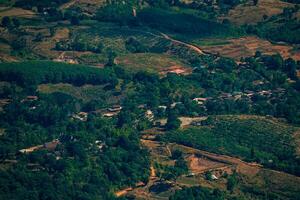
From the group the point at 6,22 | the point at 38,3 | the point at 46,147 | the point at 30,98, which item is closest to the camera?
the point at 46,147

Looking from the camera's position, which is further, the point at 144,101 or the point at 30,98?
the point at 144,101

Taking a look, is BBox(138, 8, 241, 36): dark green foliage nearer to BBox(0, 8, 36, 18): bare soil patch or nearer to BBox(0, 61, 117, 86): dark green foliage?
BBox(0, 8, 36, 18): bare soil patch

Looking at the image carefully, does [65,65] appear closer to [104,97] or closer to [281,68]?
[104,97]

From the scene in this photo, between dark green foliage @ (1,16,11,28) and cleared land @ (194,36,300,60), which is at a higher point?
dark green foliage @ (1,16,11,28)

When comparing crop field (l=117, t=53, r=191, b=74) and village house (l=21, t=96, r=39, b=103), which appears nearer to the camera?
village house (l=21, t=96, r=39, b=103)

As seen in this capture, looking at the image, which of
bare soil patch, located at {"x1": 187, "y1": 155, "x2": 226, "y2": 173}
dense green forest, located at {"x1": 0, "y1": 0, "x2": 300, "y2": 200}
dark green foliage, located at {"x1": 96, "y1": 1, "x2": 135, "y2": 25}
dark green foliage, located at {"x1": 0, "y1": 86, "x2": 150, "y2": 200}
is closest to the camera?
dark green foliage, located at {"x1": 0, "y1": 86, "x2": 150, "y2": 200}

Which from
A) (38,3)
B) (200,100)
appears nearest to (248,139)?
(200,100)

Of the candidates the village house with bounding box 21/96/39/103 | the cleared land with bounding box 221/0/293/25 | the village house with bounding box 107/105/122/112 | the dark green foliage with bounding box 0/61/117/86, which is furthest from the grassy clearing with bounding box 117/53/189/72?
the village house with bounding box 21/96/39/103

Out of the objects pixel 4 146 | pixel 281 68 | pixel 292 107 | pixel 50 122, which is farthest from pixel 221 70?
pixel 4 146

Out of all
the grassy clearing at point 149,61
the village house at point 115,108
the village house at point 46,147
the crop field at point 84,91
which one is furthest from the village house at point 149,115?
the grassy clearing at point 149,61

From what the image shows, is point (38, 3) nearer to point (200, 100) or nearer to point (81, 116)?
point (81, 116)

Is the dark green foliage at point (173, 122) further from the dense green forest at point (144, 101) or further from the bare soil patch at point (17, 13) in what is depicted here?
the bare soil patch at point (17, 13)
